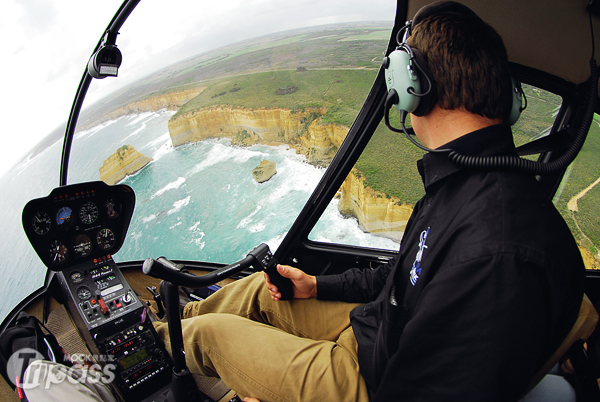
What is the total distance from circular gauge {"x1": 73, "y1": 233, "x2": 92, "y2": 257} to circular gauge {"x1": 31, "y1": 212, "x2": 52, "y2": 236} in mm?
154

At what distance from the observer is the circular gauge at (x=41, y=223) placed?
1574 mm

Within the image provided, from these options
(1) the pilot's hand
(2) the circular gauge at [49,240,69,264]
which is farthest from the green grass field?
(2) the circular gauge at [49,240,69,264]

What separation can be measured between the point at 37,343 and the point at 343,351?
127cm

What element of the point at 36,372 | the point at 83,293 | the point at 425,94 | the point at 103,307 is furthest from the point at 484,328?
the point at 83,293

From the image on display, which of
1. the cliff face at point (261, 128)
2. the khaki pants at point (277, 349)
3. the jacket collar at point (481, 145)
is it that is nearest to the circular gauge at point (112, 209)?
the cliff face at point (261, 128)

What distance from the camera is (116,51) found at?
1.56 metres

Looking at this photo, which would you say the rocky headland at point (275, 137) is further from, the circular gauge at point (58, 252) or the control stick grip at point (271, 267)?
the control stick grip at point (271, 267)

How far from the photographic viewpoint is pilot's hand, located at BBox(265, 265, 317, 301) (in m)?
1.32

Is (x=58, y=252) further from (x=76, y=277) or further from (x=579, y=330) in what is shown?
(x=579, y=330)

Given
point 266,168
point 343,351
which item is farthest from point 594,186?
point 266,168

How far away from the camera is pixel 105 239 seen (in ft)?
6.07

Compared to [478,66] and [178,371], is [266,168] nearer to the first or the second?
[178,371]

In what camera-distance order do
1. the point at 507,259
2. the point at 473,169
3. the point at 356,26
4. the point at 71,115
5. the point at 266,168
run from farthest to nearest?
the point at 266,168, the point at 71,115, the point at 356,26, the point at 473,169, the point at 507,259

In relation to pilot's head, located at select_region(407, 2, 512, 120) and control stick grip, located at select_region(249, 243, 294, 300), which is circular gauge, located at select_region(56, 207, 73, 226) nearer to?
control stick grip, located at select_region(249, 243, 294, 300)
